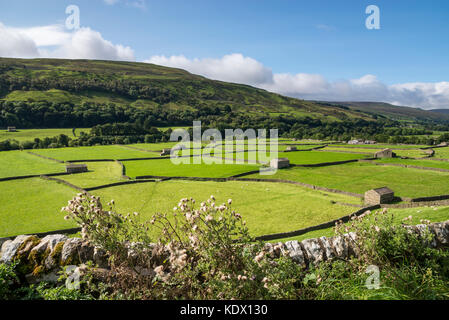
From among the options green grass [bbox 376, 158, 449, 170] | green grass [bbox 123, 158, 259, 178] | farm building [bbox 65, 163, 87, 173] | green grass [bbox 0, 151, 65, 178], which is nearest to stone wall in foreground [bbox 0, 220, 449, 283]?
green grass [bbox 123, 158, 259, 178]

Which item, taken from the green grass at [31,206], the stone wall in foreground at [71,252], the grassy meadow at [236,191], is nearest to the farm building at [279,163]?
the grassy meadow at [236,191]

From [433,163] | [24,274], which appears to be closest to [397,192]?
[433,163]

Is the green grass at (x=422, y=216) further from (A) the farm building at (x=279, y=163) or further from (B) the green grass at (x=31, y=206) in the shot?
(A) the farm building at (x=279, y=163)

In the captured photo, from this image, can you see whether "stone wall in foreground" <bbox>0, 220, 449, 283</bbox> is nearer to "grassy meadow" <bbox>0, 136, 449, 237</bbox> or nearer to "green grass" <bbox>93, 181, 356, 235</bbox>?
"grassy meadow" <bbox>0, 136, 449, 237</bbox>

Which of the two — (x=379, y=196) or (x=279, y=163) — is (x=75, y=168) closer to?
(x=279, y=163)

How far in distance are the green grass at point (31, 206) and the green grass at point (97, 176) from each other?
2.87 metres

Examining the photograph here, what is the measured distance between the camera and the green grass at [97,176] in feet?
148

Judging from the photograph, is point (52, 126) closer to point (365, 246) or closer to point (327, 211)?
point (327, 211)

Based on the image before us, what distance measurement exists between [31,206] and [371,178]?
48.2 metres

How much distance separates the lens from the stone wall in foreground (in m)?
6.39

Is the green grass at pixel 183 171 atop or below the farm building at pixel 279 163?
below

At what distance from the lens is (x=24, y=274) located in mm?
6492

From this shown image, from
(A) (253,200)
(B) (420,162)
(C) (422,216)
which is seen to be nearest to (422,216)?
(C) (422,216)

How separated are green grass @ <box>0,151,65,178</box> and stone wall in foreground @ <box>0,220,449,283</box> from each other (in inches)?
2111
